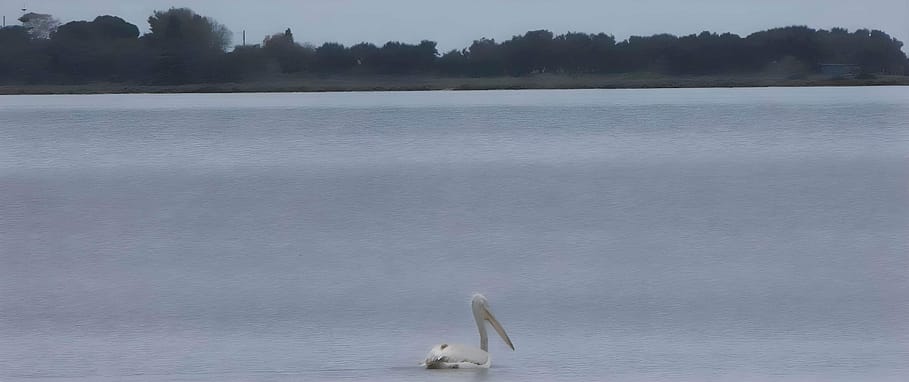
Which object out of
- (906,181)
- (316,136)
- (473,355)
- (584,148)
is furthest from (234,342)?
(316,136)

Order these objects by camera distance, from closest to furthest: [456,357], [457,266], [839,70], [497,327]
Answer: [456,357] < [497,327] < [457,266] < [839,70]

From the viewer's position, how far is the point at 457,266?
10055mm

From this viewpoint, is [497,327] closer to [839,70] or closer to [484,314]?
[484,314]

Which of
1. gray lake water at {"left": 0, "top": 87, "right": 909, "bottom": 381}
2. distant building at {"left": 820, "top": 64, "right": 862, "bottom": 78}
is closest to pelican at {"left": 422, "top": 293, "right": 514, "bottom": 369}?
gray lake water at {"left": 0, "top": 87, "right": 909, "bottom": 381}

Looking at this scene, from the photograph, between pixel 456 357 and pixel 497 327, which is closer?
pixel 456 357

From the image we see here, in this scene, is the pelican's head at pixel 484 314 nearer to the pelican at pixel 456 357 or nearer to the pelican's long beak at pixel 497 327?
the pelican's long beak at pixel 497 327

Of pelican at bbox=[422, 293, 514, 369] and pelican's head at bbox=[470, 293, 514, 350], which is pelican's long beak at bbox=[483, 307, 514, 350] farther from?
pelican at bbox=[422, 293, 514, 369]

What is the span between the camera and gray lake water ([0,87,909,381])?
6.64 meters

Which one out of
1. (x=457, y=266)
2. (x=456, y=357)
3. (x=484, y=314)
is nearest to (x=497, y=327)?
(x=484, y=314)

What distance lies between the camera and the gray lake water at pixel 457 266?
21.8 feet

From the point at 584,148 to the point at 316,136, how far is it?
937cm

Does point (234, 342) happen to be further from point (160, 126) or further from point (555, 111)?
point (555, 111)

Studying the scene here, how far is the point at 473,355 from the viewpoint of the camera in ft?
20.7

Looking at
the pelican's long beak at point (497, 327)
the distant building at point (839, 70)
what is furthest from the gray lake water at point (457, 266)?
the distant building at point (839, 70)
